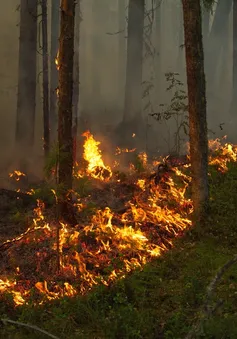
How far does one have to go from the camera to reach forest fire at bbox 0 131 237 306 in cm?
599

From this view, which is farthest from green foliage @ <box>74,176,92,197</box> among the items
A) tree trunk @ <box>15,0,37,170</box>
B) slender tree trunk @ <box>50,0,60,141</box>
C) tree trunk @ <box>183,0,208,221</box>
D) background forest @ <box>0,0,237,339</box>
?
slender tree trunk @ <box>50,0,60,141</box>

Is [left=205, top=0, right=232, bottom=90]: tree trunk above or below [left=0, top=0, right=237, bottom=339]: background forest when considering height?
above

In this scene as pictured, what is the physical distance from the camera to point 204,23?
31.3 meters

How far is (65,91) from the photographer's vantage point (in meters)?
8.01

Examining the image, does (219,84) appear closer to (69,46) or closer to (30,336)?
(69,46)

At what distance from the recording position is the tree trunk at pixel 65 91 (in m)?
7.89

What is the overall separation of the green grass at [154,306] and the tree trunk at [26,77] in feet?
33.3

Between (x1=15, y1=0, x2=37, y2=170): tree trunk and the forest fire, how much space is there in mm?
6967

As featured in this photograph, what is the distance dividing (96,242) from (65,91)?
315 centimetres

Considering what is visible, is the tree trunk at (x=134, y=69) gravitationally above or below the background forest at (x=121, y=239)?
above

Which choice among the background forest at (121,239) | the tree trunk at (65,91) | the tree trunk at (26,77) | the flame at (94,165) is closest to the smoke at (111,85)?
the tree trunk at (26,77)

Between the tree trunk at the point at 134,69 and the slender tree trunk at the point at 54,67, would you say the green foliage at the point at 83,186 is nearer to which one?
the slender tree trunk at the point at 54,67

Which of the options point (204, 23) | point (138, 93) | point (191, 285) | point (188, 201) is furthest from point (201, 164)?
point (204, 23)

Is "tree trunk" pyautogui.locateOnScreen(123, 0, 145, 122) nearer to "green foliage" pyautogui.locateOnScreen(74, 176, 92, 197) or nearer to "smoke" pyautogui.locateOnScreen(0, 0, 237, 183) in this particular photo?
"smoke" pyautogui.locateOnScreen(0, 0, 237, 183)
